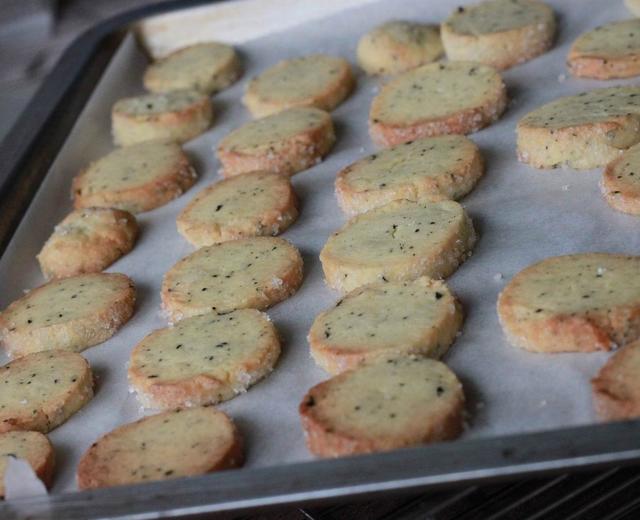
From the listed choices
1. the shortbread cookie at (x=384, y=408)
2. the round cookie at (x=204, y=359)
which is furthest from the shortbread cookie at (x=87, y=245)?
the shortbread cookie at (x=384, y=408)

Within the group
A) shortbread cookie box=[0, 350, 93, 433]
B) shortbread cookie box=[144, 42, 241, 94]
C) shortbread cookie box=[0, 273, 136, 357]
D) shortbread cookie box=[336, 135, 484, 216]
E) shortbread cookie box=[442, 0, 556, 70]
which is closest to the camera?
shortbread cookie box=[0, 350, 93, 433]

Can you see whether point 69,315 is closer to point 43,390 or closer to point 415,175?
point 43,390

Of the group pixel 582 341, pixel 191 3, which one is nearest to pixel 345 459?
pixel 582 341

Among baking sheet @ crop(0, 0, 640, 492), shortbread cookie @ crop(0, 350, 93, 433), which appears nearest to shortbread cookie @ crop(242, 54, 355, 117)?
baking sheet @ crop(0, 0, 640, 492)

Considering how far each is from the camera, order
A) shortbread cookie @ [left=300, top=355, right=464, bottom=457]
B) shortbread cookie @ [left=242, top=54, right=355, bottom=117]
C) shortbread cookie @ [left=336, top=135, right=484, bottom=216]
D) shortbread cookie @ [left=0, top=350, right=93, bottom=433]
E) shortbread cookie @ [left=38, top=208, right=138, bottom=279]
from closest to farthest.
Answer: shortbread cookie @ [left=300, top=355, right=464, bottom=457] → shortbread cookie @ [left=0, top=350, right=93, bottom=433] → shortbread cookie @ [left=336, top=135, right=484, bottom=216] → shortbread cookie @ [left=38, top=208, right=138, bottom=279] → shortbread cookie @ [left=242, top=54, right=355, bottom=117]

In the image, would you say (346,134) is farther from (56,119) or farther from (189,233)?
(56,119)

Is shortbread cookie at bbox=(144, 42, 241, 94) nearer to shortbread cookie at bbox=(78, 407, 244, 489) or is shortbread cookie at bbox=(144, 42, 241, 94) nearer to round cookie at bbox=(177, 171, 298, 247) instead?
round cookie at bbox=(177, 171, 298, 247)
